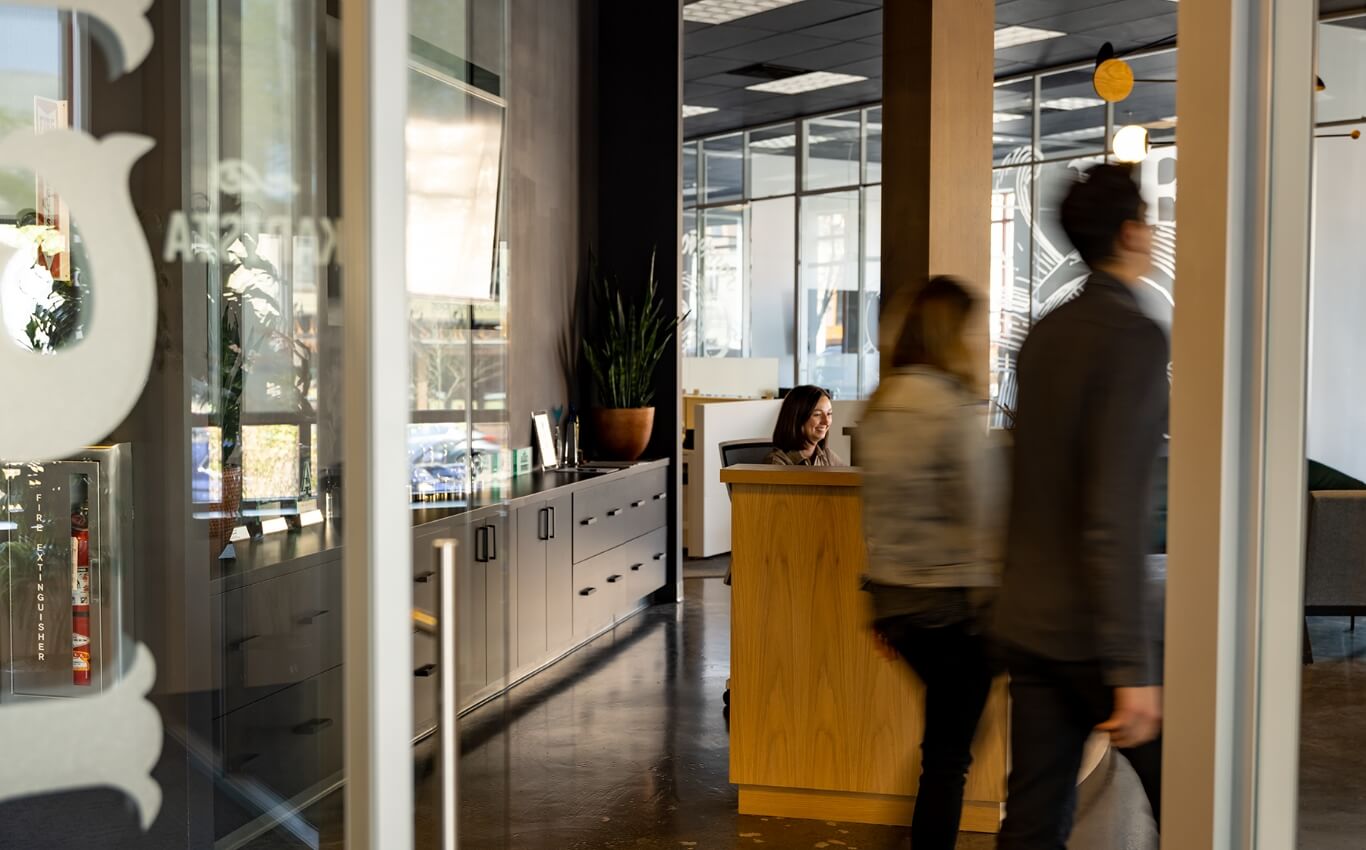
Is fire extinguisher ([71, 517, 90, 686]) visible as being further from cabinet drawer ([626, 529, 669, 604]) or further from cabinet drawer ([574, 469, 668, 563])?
cabinet drawer ([626, 529, 669, 604])

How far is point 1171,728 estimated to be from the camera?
1865 mm

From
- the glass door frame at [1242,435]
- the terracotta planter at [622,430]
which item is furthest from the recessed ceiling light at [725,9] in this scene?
the glass door frame at [1242,435]

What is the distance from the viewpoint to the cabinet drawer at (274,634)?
162 centimetres

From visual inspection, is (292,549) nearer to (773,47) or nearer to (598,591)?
(598,591)

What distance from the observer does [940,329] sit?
9.26ft

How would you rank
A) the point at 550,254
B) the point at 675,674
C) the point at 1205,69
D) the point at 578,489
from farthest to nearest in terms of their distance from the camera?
the point at 550,254 < the point at 578,489 < the point at 675,674 < the point at 1205,69

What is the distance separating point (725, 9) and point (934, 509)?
21.4 feet

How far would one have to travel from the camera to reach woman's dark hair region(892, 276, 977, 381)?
2816 mm

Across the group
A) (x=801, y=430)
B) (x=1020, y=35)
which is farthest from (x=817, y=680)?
(x=1020, y=35)

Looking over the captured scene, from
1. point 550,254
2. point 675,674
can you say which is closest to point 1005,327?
point 550,254

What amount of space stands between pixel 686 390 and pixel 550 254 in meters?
5.19

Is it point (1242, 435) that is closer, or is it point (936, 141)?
point (1242, 435)

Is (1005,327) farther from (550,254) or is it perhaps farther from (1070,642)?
(1070,642)

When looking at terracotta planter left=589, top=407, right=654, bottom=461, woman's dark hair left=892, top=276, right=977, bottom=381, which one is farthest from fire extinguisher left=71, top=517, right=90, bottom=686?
terracotta planter left=589, top=407, right=654, bottom=461
